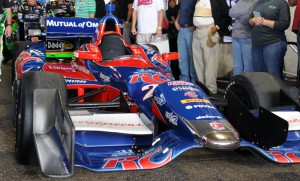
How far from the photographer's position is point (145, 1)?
8234 millimetres

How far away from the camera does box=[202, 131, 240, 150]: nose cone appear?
385 centimetres

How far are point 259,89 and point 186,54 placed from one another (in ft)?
13.0

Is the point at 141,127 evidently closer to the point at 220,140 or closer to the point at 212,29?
the point at 220,140

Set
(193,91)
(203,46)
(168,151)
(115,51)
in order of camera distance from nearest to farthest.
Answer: (168,151) < (193,91) < (115,51) < (203,46)

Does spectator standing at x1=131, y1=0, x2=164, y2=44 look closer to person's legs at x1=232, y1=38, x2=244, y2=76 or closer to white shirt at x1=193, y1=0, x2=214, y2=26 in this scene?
white shirt at x1=193, y1=0, x2=214, y2=26

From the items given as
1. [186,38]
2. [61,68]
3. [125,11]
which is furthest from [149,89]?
[125,11]

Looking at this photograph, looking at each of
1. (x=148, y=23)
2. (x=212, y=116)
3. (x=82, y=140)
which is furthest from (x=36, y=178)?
(x=148, y=23)

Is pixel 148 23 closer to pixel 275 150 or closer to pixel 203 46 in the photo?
pixel 203 46

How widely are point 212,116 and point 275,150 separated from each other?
→ 0.57 metres

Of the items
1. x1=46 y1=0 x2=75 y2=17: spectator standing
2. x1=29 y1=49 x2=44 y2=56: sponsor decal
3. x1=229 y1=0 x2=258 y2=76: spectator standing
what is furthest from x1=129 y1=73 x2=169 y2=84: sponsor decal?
x1=46 y1=0 x2=75 y2=17: spectator standing

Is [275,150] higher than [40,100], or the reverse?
[40,100]

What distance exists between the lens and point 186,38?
28.0 ft

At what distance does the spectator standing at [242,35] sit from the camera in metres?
7.14

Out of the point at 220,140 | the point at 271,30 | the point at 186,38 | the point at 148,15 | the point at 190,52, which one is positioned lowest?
the point at 190,52
